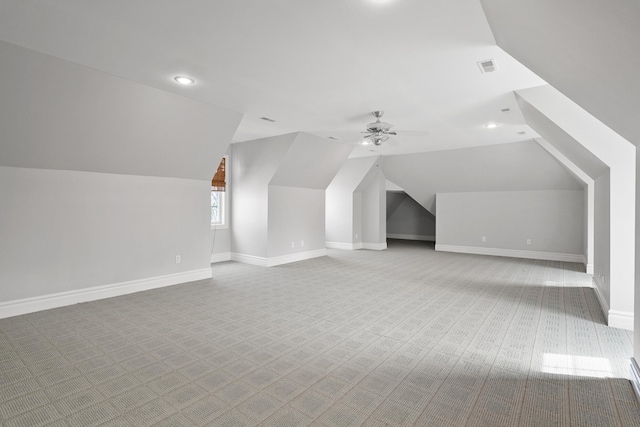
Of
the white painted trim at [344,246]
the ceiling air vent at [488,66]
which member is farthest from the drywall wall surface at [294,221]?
the ceiling air vent at [488,66]

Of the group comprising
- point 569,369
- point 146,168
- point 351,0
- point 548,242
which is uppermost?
point 351,0

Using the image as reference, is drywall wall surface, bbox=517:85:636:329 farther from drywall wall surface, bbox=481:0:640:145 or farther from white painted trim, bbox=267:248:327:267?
white painted trim, bbox=267:248:327:267

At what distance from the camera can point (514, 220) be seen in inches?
336

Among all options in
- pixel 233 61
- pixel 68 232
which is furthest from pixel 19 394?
pixel 233 61

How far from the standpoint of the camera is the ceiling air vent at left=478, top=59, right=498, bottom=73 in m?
3.13

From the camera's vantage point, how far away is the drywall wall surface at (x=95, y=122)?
10.7 ft

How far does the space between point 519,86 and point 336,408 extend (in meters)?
3.86

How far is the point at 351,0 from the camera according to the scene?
221cm

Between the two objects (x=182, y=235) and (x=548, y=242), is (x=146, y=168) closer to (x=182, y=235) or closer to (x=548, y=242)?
(x=182, y=235)

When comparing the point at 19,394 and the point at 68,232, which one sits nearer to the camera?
the point at 19,394

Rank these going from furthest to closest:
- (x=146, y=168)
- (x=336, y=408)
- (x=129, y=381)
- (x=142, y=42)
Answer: (x=146, y=168) → (x=142, y=42) → (x=129, y=381) → (x=336, y=408)

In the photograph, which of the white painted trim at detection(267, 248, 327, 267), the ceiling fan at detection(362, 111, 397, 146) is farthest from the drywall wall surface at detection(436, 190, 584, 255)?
the ceiling fan at detection(362, 111, 397, 146)

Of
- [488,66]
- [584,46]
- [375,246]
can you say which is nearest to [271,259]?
[375,246]

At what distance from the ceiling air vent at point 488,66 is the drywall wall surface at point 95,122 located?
3.35 m
